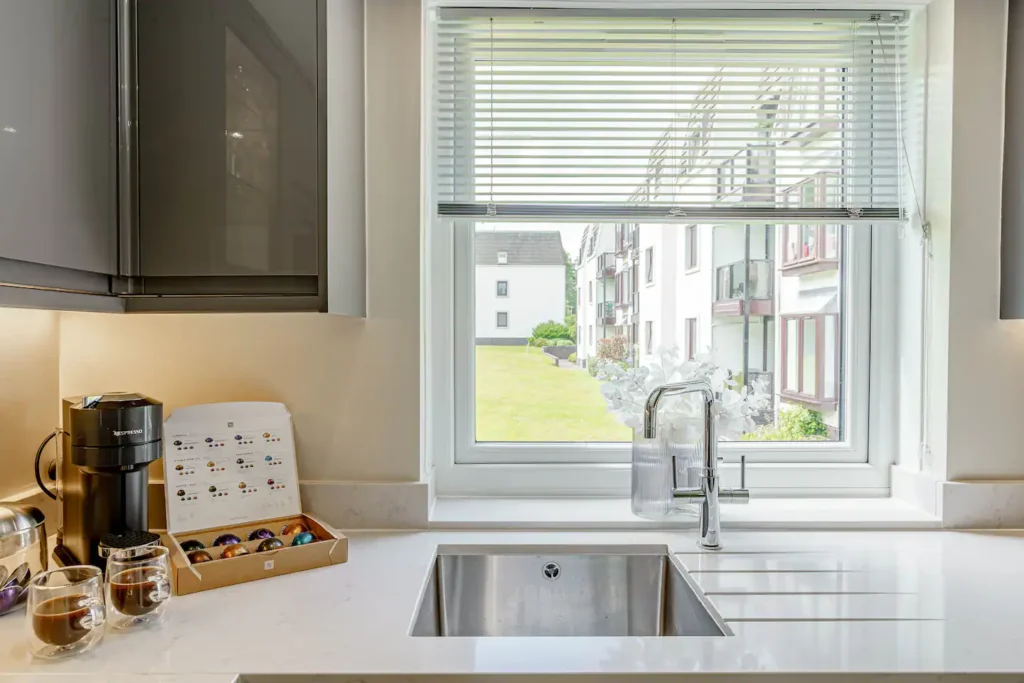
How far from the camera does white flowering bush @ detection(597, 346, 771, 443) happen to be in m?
1.54

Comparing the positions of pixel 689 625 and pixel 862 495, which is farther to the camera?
pixel 862 495

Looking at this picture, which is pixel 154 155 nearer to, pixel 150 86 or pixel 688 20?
pixel 150 86

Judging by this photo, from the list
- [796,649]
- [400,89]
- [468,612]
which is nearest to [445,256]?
[400,89]

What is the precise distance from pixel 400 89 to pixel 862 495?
157 cm

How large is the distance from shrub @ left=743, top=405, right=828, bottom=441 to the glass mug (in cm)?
143

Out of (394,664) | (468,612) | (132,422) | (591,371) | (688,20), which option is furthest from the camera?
(591,371)

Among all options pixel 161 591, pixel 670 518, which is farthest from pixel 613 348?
pixel 161 591

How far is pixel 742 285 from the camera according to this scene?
179 cm

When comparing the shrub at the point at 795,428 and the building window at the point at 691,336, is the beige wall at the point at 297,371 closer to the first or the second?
the building window at the point at 691,336

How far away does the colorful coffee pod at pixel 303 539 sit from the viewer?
4.29 feet

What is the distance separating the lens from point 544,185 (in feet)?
5.41

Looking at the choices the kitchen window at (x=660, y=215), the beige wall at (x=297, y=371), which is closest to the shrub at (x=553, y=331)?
the kitchen window at (x=660, y=215)

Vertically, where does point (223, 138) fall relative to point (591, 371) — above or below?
above

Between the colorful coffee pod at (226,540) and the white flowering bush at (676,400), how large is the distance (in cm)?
87
